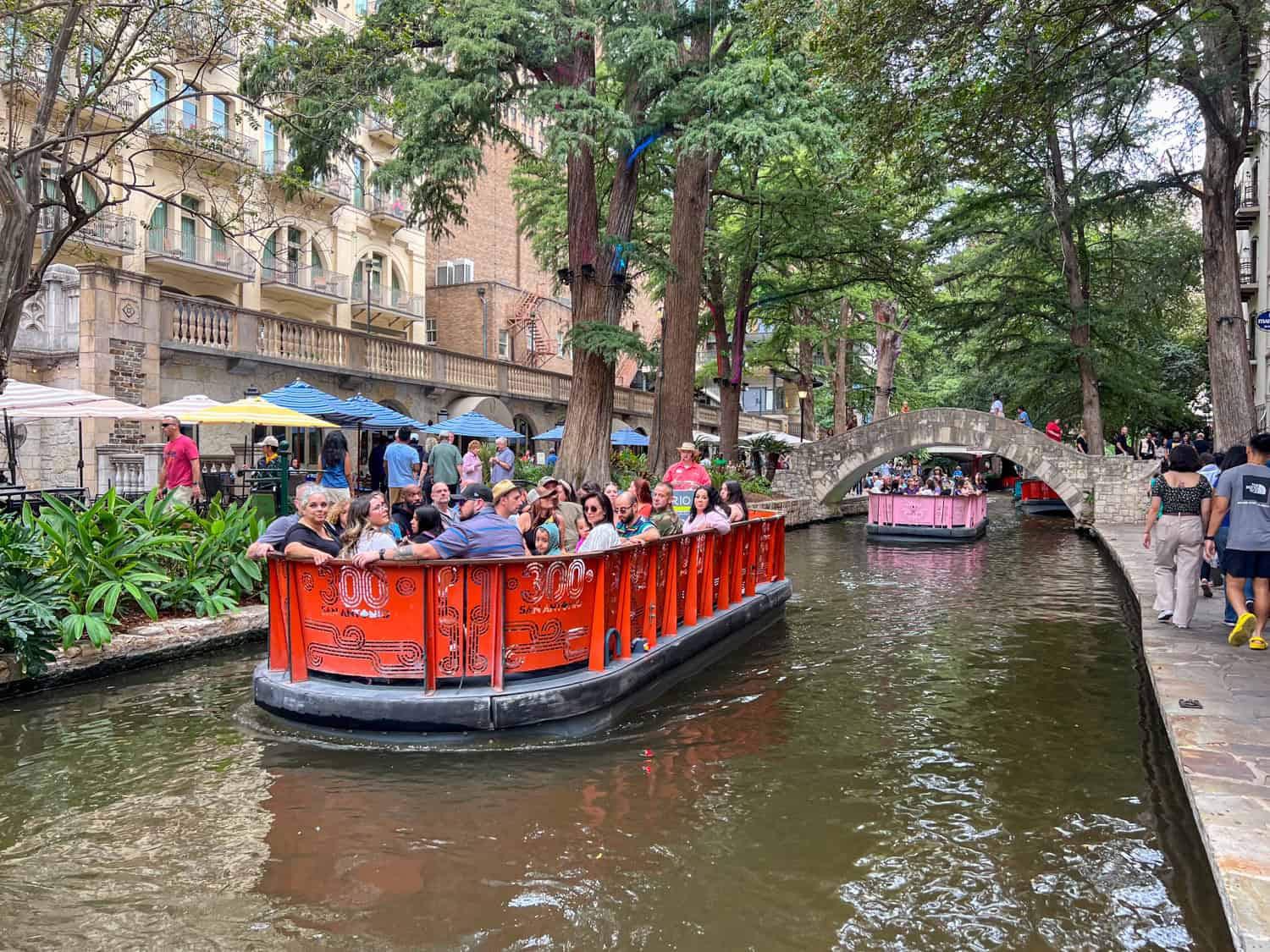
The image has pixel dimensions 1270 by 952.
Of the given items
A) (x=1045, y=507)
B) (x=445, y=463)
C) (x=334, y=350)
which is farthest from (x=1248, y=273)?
(x=445, y=463)

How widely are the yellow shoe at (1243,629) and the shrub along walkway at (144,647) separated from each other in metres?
9.09

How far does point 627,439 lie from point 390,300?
32.7 ft

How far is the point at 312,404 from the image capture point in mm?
16438

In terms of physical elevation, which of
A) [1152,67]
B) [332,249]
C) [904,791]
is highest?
[332,249]

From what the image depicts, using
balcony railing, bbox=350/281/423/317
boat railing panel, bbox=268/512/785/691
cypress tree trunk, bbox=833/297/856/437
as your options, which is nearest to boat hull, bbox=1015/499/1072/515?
cypress tree trunk, bbox=833/297/856/437

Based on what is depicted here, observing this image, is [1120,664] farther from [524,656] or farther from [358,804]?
[358,804]

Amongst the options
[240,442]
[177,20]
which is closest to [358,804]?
[177,20]

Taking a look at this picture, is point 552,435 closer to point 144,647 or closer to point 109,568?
point 109,568

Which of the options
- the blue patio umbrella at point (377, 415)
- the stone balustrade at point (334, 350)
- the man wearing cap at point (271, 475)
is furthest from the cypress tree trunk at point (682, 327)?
the man wearing cap at point (271, 475)

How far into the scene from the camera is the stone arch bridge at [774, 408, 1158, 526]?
27016 mm

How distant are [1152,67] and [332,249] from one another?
2649 centimetres

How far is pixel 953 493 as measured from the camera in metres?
26.2

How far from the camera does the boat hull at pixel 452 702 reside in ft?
21.8

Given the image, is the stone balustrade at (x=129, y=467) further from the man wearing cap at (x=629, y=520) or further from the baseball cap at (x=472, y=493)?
the baseball cap at (x=472, y=493)
